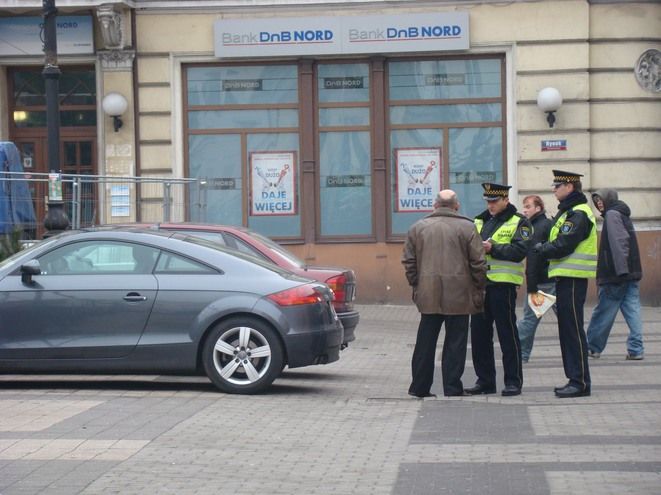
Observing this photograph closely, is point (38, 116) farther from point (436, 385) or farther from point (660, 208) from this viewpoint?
point (436, 385)

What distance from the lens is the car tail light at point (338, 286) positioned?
12.7m

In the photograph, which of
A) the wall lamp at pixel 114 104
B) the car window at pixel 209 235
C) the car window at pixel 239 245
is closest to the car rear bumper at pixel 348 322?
the car window at pixel 239 245

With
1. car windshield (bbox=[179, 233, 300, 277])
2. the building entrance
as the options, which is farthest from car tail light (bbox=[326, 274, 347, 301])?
the building entrance

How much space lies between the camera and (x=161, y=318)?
1076cm

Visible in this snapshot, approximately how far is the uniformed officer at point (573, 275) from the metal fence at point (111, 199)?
8.48m

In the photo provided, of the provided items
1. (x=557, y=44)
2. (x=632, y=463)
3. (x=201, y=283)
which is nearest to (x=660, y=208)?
(x=557, y=44)

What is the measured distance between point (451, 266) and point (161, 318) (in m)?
2.46

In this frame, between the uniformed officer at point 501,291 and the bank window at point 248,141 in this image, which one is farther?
the bank window at point 248,141

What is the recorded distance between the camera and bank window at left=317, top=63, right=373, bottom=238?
818 inches

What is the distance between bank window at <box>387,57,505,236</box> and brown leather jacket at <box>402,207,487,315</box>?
10012 mm

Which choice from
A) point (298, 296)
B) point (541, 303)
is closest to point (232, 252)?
point (298, 296)

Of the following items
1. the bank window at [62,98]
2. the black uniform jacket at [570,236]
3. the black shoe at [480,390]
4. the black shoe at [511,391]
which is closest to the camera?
the black uniform jacket at [570,236]

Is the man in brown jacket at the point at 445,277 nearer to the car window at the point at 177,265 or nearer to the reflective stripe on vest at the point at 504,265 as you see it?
the reflective stripe on vest at the point at 504,265

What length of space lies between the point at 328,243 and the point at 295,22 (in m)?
3.57
